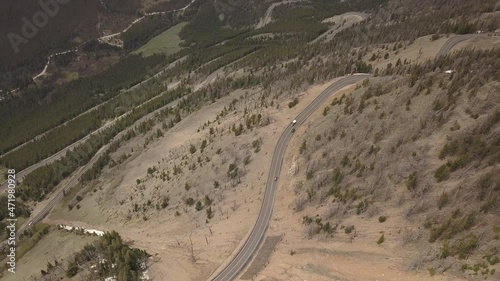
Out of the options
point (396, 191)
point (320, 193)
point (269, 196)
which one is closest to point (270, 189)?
point (269, 196)

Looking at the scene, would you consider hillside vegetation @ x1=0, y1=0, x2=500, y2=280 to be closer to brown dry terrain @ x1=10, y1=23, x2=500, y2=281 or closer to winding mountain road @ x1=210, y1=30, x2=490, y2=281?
brown dry terrain @ x1=10, y1=23, x2=500, y2=281

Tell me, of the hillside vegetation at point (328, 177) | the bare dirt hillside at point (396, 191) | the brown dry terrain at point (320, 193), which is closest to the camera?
the bare dirt hillside at point (396, 191)

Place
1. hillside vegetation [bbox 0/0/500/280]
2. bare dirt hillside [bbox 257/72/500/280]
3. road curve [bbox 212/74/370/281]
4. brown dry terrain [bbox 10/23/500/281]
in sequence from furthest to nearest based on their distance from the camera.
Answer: road curve [bbox 212/74/370/281] < brown dry terrain [bbox 10/23/500/281] < hillside vegetation [bbox 0/0/500/280] < bare dirt hillside [bbox 257/72/500/280]

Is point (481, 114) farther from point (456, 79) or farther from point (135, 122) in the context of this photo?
point (135, 122)

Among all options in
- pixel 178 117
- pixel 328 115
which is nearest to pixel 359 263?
pixel 328 115

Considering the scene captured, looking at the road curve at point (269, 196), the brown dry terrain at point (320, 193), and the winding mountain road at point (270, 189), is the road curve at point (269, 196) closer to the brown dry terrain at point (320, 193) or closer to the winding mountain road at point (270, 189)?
the winding mountain road at point (270, 189)

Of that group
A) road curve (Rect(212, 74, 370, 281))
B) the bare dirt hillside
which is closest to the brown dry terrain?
the bare dirt hillside

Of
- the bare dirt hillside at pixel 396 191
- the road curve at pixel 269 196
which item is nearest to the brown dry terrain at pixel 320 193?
the bare dirt hillside at pixel 396 191

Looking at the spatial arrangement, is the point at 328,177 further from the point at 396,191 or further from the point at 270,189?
the point at 396,191
